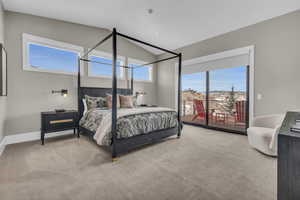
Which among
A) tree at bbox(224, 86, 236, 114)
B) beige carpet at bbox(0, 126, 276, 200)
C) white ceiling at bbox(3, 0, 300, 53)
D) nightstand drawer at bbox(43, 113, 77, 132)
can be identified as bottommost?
beige carpet at bbox(0, 126, 276, 200)

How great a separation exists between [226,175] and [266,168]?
73 cm

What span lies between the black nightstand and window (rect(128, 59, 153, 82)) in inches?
106

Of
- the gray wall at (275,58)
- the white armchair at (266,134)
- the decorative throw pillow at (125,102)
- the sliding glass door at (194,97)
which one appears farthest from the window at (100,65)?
the white armchair at (266,134)

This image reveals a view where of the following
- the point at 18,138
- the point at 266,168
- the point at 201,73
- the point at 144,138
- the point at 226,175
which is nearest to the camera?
the point at 226,175

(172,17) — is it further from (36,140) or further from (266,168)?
(36,140)

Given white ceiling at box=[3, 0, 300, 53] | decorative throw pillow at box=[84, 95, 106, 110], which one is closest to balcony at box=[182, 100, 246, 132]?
white ceiling at box=[3, 0, 300, 53]

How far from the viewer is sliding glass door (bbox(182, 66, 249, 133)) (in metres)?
3.99

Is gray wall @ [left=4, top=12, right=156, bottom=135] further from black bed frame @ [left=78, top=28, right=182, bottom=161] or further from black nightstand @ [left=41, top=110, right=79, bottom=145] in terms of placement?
black nightstand @ [left=41, top=110, right=79, bottom=145]

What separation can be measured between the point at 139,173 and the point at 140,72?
4327 millimetres

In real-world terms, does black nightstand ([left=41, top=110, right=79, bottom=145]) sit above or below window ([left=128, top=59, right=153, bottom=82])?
below

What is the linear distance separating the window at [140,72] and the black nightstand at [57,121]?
2.70m

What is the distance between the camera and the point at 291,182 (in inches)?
36.0

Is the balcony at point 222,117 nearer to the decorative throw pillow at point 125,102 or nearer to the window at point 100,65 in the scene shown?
the decorative throw pillow at point 125,102

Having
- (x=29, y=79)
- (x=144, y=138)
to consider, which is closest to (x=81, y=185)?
(x=144, y=138)
